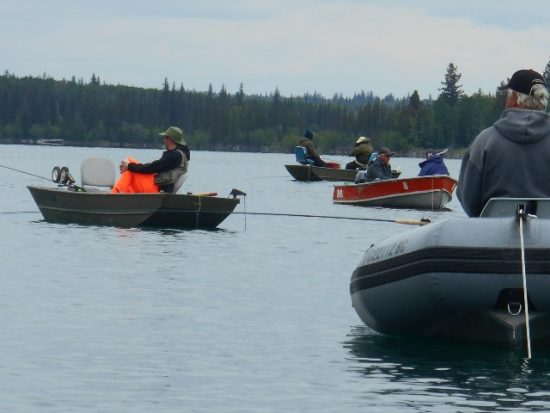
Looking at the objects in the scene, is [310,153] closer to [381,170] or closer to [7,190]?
[7,190]

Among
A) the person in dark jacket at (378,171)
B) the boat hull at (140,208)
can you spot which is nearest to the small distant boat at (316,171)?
the person in dark jacket at (378,171)

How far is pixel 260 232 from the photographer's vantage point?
1207 inches

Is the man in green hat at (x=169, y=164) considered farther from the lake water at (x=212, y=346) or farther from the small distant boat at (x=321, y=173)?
the small distant boat at (x=321, y=173)

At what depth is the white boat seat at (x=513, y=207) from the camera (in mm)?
12906

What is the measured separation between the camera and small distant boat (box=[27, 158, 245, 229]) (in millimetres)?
27156

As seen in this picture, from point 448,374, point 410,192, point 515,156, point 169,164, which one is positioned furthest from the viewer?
point 410,192

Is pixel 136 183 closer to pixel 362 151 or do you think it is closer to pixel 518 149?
pixel 518 149

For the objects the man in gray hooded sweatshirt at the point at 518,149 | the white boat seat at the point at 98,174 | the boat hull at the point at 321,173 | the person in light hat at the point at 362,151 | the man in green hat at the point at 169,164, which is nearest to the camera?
the man in gray hooded sweatshirt at the point at 518,149

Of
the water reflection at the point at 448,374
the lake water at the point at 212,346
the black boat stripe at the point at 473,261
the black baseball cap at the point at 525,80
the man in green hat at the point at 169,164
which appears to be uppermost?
the black baseball cap at the point at 525,80

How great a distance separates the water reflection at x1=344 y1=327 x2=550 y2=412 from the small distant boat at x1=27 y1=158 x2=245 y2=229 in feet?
41.4

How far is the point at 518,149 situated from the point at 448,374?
6.43ft

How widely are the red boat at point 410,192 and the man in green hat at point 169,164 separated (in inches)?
537

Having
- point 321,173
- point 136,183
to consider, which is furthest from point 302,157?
point 136,183

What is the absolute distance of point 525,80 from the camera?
1315 centimetres
